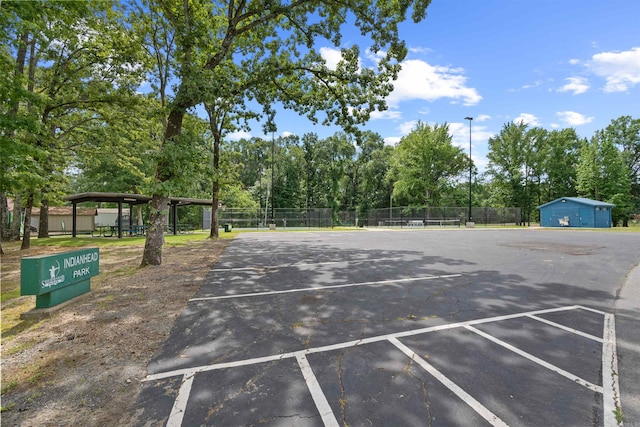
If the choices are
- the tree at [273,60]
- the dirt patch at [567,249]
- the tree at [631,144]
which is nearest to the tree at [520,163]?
the tree at [631,144]

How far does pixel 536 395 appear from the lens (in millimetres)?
2691

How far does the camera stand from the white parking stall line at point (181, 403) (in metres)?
2.36

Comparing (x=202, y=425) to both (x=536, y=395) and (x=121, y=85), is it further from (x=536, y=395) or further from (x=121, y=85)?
(x=121, y=85)

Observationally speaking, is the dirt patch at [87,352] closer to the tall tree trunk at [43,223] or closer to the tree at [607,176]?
the tall tree trunk at [43,223]

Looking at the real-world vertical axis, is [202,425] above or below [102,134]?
below

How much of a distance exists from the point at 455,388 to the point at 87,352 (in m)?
4.13

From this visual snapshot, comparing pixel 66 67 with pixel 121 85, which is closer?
pixel 66 67

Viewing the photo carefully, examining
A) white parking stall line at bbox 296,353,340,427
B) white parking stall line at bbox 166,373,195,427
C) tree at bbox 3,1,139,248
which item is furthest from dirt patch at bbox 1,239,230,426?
tree at bbox 3,1,139,248

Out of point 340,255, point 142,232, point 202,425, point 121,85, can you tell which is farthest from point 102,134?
point 202,425

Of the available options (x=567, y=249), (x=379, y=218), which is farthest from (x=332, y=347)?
(x=379, y=218)

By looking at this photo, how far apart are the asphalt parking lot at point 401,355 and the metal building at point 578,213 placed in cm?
3349

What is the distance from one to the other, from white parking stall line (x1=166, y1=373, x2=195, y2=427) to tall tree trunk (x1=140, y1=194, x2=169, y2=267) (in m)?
7.44

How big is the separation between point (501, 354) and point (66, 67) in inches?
770

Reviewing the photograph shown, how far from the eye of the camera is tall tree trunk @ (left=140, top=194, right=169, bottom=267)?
9359 millimetres
